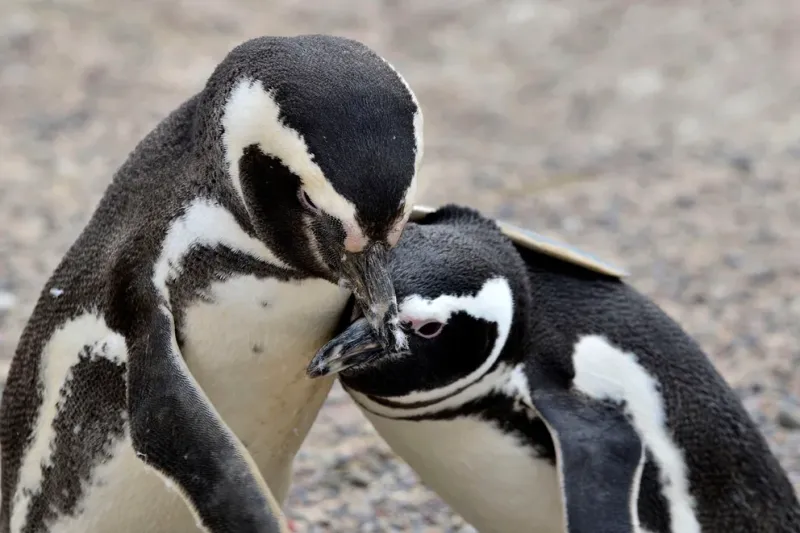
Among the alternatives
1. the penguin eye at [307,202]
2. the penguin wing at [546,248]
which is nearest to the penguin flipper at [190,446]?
the penguin eye at [307,202]

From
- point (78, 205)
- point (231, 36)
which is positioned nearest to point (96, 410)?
point (78, 205)

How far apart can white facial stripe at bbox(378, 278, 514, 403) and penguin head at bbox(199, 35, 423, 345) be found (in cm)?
26

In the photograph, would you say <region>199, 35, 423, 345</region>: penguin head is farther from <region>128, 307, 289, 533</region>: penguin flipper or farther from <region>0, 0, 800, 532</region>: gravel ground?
<region>0, 0, 800, 532</region>: gravel ground

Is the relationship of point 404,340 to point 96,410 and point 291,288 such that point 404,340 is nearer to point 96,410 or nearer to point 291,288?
point 291,288

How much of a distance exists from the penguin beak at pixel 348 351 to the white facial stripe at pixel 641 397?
0.52 meters

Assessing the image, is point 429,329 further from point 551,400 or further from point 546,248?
point 546,248

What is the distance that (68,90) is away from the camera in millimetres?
6328

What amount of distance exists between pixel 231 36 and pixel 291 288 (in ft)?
16.3

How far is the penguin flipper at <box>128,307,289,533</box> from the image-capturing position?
2.08m

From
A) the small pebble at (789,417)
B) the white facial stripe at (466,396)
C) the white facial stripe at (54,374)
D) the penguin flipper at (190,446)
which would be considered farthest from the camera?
the small pebble at (789,417)

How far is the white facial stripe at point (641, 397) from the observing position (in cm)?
256

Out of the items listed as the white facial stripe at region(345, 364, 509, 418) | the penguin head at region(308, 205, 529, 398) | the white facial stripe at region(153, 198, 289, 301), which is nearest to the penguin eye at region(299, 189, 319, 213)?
the white facial stripe at region(153, 198, 289, 301)

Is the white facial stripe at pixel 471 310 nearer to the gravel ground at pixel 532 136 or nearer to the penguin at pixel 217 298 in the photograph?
the penguin at pixel 217 298

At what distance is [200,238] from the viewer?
7.37 ft
